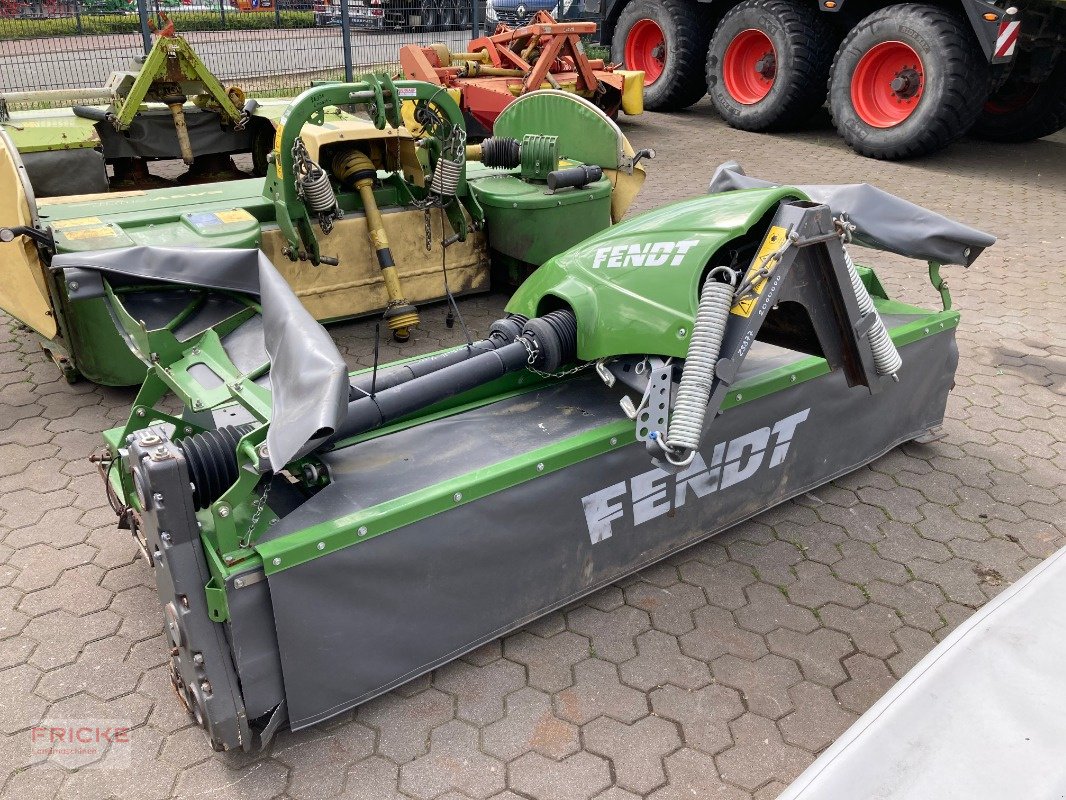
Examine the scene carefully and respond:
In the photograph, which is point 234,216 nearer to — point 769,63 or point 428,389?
point 428,389

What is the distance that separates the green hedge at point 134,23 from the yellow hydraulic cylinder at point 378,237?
23.6ft

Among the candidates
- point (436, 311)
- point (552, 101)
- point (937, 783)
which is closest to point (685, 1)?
point (552, 101)

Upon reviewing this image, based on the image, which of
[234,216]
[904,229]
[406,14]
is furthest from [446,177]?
[406,14]

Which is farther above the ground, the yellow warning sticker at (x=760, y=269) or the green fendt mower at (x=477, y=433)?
the yellow warning sticker at (x=760, y=269)

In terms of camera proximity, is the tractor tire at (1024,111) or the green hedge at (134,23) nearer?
the tractor tire at (1024,111)

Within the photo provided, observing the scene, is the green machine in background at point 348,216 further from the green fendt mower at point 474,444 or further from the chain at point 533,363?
the chain at point 533,363

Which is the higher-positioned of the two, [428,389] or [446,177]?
[446,177]

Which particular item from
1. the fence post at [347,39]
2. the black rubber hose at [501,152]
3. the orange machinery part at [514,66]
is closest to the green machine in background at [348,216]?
the black rubber hose at [501,152]

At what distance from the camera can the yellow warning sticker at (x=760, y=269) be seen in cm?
245

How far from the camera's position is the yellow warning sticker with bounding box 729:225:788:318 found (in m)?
2.45

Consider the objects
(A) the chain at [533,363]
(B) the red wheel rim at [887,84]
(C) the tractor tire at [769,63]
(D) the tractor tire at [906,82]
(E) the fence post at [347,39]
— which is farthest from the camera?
(E) the fence post at [347,39]

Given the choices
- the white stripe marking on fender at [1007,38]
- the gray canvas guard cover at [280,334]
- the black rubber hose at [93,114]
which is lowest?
the black rubber hose at [93,114]

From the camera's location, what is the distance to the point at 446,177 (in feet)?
15.2

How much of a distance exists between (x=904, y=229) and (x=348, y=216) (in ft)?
9.18
